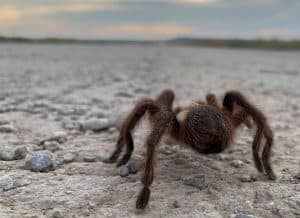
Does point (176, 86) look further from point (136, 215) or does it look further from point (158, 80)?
point (136, 215)

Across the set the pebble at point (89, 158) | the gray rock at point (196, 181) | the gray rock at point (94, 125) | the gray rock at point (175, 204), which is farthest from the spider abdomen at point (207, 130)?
the gray rock at point (94, 125)

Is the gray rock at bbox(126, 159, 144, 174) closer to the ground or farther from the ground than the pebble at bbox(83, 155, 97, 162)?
farther from the ground

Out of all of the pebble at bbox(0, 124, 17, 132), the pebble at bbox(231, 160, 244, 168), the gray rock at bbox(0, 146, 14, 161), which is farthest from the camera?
the pebble at bbox(0, 124, 17, 132)

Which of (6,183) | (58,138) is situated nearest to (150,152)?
(6,183)

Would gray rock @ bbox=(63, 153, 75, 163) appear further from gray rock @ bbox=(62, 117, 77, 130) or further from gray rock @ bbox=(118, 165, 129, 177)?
gray rock @ bbox=(62, 117, 77, 130)

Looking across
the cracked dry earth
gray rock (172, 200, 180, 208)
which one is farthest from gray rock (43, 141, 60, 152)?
gray rock (172, 200, 180, 208)

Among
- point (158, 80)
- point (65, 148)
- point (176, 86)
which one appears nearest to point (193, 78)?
point (158, 80)
